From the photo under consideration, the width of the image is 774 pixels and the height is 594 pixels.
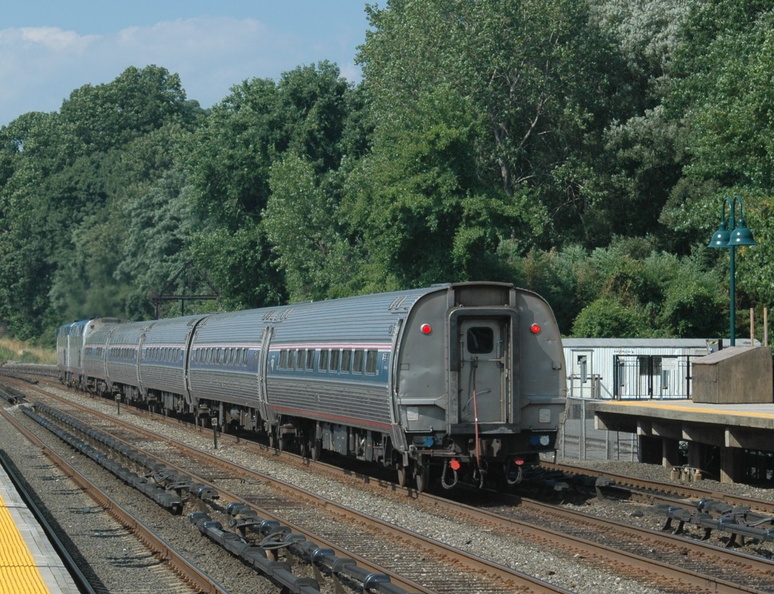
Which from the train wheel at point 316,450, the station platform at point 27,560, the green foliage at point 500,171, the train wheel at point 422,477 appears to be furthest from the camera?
the green foliage at point 500,171

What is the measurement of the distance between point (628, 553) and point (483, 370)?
549 cm

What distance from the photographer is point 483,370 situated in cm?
1831

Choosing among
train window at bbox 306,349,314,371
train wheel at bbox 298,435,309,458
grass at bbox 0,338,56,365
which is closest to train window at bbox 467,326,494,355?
train window at bbox 306,349,314,371

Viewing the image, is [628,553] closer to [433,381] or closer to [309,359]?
[433,381]

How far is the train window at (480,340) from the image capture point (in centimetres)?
1838

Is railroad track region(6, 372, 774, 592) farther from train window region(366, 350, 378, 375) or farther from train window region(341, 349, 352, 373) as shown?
train window region(341, 349, 352, 373)

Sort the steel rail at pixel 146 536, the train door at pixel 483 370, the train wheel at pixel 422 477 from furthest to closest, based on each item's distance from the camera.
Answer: the train wheel at pixel 422 477 < the train door at pixel 483 370 < the steel rail at pixel 146 536

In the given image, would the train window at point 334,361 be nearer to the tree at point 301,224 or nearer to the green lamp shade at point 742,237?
the green lamp shade at point 742,237

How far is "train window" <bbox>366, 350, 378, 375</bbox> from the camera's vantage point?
63.8 feet

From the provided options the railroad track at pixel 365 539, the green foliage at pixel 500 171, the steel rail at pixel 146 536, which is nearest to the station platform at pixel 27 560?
the steel rail at pixel 146 536

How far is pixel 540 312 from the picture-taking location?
1875 centimetres

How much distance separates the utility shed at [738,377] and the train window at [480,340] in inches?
268

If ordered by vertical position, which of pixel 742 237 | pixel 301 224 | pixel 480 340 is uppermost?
pixel 301 224

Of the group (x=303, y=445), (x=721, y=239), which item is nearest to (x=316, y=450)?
(x=303, y=445)
